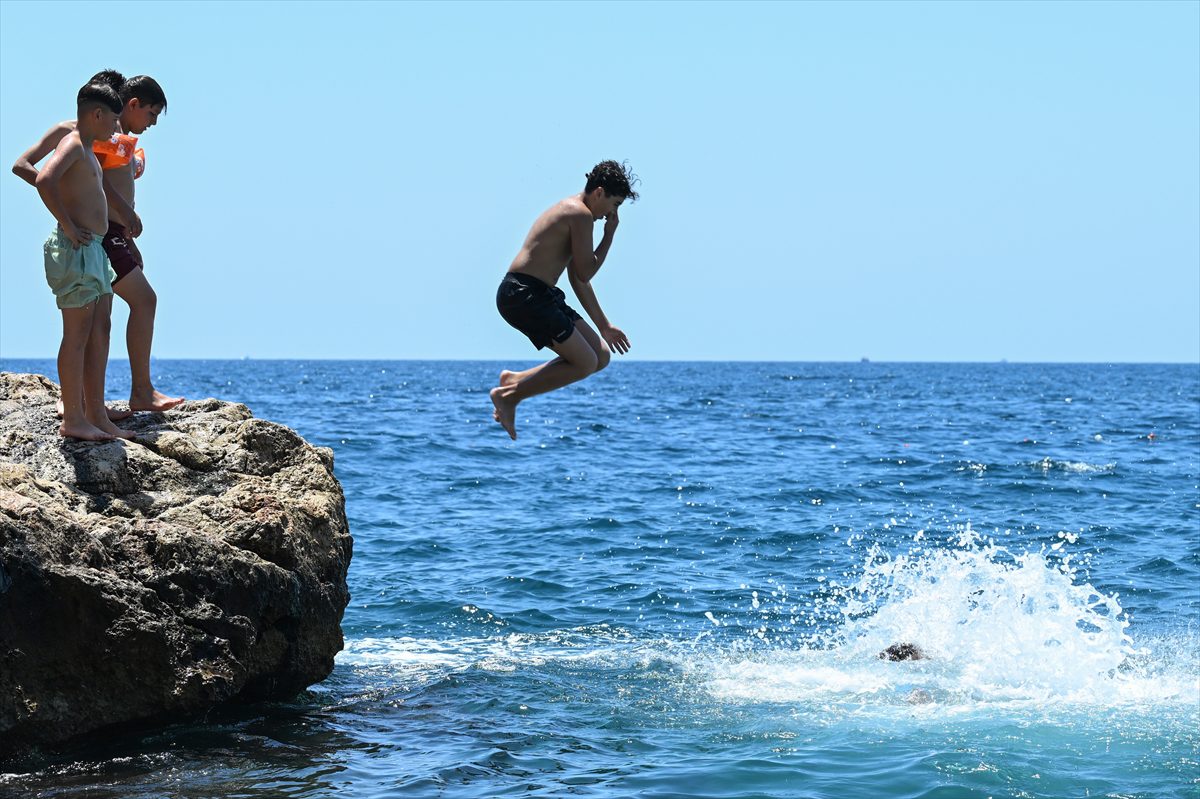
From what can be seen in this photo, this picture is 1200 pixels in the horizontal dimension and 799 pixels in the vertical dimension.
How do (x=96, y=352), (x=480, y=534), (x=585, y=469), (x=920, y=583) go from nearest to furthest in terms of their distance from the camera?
(x=96, y=352)
(x=920, y=583)
(x=480, y=534)
(x=585, y=469)

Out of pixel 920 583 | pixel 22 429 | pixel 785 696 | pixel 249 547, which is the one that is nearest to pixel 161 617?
pixel 249 547

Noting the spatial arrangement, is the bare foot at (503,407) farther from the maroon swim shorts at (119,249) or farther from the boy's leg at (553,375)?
the maroon swim shorts at (119,249)

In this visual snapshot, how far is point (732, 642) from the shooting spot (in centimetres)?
1317

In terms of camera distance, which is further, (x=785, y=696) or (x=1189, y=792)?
(x=785, y=696)

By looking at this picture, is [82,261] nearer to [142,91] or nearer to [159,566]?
[142,91]

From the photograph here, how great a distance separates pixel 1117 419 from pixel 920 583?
1433 inches

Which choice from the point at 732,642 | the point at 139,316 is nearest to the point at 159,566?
the point at 139,316

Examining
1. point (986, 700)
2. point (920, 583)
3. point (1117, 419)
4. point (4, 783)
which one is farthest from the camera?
point (1117, 419)

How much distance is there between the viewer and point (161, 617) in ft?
27.0

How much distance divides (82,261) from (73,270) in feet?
0.27

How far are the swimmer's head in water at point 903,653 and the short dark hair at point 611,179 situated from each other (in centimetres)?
569

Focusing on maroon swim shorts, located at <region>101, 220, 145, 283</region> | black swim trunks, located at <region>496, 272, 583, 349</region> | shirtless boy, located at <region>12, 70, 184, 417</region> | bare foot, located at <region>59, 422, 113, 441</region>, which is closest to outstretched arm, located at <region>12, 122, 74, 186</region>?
shirtless boy, located at <region>12, 70, 184, 417</region>

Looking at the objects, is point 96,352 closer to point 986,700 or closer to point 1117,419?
point 986,700

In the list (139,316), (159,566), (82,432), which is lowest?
(159,566)
